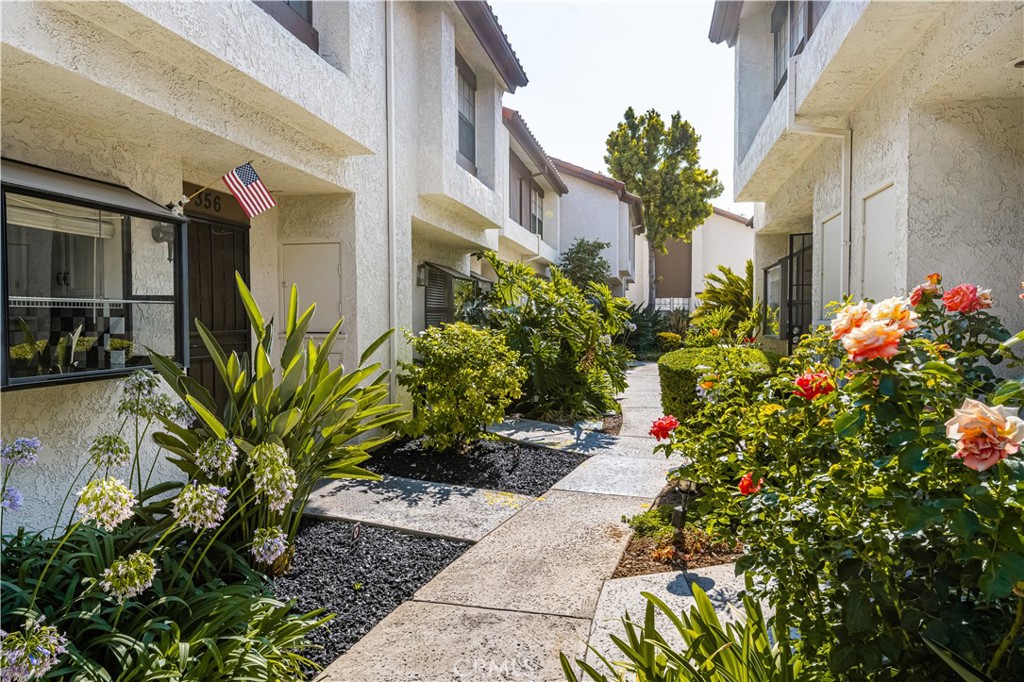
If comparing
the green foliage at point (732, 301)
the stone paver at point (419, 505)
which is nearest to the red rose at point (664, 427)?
the stone paver at point (419, 505)

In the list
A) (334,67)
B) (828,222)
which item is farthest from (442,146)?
(828,222)

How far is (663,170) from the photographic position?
26.0 meters

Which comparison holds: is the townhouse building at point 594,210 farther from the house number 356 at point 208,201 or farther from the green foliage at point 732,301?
the house number 356 at point 208,201

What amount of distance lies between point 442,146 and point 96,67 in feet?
16.6

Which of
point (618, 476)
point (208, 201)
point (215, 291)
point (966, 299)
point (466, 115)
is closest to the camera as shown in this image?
point (966, 299)

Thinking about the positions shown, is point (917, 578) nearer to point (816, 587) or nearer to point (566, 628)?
point (816, 587)

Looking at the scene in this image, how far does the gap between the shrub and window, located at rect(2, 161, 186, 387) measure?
663 inches

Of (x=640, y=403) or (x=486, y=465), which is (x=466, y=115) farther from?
(x=486, y=465)

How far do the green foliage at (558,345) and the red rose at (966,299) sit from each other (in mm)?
6370

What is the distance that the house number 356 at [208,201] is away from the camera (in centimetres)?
634

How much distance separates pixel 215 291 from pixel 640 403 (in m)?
7.58

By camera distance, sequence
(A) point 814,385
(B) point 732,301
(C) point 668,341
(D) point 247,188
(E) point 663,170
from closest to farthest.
Result: 1. (A) point 814,385
2. (D) point 247,188
3. (B) point 732,301
4. (C) point 668,341
5. (E) point 663,170

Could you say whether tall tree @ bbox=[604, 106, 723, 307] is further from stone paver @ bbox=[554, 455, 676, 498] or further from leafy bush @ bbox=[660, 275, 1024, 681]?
leafy bush @ bbox=[660, 275, 1024, 681]

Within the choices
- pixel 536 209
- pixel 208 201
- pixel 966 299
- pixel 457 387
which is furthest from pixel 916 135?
pixel 536 209
